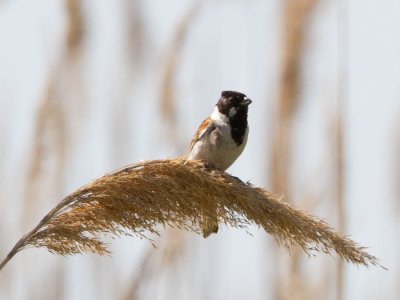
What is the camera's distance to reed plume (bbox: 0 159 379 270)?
6.78 ft

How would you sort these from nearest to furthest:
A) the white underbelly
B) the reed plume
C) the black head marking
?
the reed plume, the white underbelly, the black head marking

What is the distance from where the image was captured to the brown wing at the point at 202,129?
13.0 feet

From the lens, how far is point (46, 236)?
6.73 ft

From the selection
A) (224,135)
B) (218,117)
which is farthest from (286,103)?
(218,117)

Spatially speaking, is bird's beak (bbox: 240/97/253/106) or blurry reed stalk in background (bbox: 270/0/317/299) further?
bird's beak (bbox: 240/97/253/106)

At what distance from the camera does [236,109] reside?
4.11 metres

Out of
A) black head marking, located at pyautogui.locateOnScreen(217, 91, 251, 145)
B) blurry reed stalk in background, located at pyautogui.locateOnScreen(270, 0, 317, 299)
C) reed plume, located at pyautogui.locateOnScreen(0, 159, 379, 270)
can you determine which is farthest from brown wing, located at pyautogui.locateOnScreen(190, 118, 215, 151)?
reed plume, located at pyautogui.locateOnScreen(0, 159, 379, 270)

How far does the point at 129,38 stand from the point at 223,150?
1.01 meters

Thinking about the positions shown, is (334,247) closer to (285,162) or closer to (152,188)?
(152,188)

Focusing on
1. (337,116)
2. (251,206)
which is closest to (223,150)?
(337,116)

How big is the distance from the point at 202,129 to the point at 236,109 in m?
0.24

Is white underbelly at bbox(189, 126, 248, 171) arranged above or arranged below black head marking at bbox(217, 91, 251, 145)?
below

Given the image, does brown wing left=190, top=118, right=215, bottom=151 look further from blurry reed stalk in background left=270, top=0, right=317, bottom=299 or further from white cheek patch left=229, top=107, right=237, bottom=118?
blurry reed stalk in background left=270, top=0, right=317, bottom=299

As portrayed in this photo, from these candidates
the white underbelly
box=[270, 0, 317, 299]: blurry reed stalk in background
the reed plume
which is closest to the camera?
the reed plume
